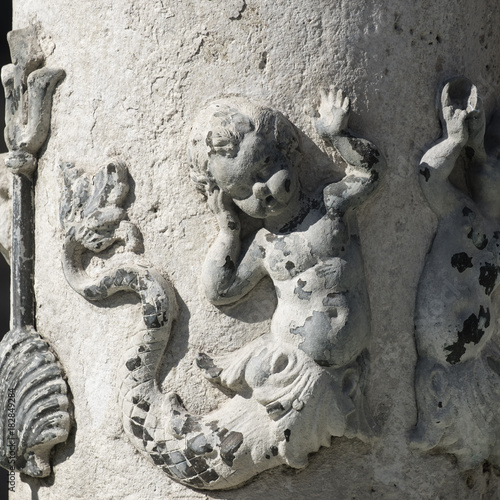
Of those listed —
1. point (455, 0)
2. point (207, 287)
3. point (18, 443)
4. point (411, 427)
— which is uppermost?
point (455, 0)

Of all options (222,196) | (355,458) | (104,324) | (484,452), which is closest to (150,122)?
(222,196)

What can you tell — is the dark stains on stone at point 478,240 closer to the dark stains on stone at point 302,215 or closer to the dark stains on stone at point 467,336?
the dark stains on stone at point 467,336

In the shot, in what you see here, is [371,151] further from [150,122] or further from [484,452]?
[484,452]

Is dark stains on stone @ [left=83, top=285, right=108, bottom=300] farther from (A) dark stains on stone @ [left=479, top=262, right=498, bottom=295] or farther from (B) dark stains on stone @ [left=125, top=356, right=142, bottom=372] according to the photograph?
(A) dark stains on stone @ [left=479, top=262, right=498, bottom=295]

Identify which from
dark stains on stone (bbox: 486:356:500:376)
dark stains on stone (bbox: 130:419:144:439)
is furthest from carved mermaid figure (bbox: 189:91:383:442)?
dark stains on stone (bbox: 486:356:500:376)

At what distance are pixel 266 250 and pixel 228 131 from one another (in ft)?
0.91

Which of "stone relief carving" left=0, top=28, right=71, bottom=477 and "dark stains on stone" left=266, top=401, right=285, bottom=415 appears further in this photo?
"stone relief carving" left=0, top=28, right=71, bottom=477

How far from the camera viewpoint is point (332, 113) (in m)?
2.54

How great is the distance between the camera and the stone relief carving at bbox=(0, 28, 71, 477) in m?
2.75

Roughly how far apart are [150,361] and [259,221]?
0.40 metres

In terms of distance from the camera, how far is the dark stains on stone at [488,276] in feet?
8.67

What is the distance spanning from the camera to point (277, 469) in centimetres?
259

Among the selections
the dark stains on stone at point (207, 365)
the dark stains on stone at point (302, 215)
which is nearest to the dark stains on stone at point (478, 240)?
the dark stains on stone at point (302, 215)

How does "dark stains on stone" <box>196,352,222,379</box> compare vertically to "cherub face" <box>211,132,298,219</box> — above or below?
below
